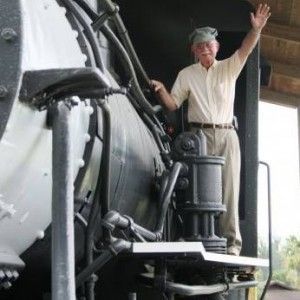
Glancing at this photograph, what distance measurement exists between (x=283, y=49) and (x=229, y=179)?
171 inches

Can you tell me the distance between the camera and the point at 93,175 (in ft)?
6.62

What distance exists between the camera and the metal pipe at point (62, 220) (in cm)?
130

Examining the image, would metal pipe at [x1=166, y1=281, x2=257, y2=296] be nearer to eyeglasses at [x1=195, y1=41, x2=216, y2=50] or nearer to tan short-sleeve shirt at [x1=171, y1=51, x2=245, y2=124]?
tan short-sleeve shirt at [x1=171, y1=51, x2=245, y2=124]

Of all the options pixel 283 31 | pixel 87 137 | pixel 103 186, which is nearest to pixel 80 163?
pixel 87 137

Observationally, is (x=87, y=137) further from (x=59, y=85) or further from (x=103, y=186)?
(x=59, y=85)

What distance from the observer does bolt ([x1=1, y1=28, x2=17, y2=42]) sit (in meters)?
1.43

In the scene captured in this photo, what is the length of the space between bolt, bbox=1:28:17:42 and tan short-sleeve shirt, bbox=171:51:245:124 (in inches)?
88.9

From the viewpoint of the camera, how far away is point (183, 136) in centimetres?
301

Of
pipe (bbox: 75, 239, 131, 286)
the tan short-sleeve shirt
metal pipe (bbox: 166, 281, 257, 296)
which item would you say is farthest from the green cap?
pipe (bbox: 75, 239, 131, 286)

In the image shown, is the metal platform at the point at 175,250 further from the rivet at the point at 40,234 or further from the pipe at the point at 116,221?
the rivet at the point at 40,234

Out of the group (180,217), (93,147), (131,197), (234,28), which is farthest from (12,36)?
(234,28)

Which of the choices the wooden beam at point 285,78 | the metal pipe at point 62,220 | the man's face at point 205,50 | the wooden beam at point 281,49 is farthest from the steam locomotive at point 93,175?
the wooden beam at point 285,78

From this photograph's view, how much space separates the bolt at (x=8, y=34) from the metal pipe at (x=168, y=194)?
1.29 metres

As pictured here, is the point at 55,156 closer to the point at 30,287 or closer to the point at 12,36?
the point at 12,36
